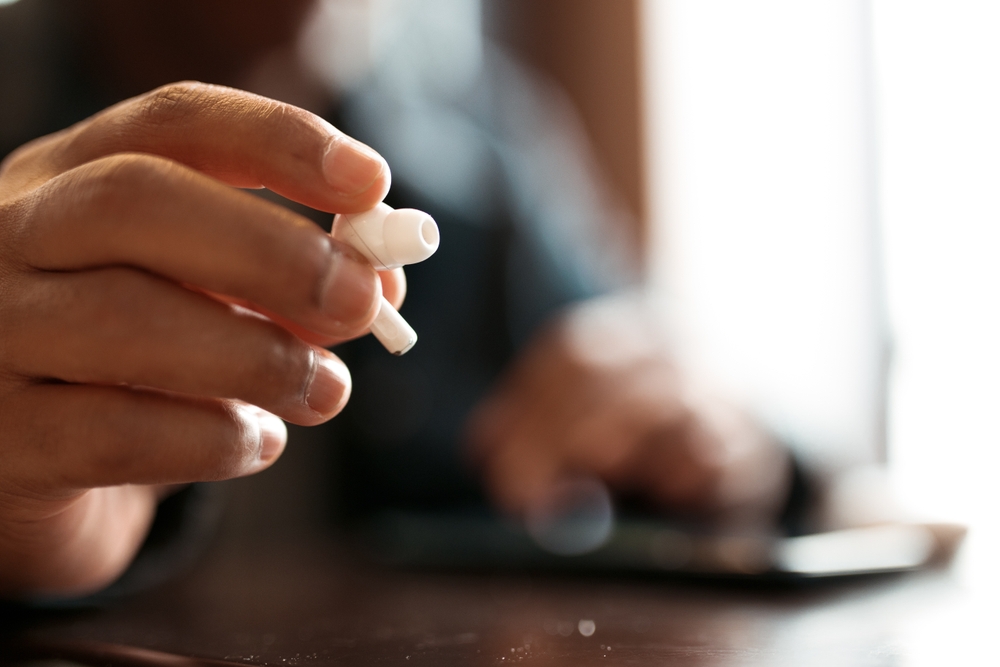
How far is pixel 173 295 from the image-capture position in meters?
0.20

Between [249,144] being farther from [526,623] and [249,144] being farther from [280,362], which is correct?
[526,623]

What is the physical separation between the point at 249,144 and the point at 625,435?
471 mm

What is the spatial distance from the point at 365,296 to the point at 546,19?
60.2 inches

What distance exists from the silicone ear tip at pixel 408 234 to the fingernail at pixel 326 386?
0.04m

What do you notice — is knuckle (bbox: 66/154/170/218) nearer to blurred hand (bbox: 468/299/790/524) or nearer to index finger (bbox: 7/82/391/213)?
index finger (bbox: 7/82/391/213)

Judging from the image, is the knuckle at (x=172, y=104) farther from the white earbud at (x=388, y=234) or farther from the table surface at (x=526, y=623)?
the table surface at (x=526, y=623)

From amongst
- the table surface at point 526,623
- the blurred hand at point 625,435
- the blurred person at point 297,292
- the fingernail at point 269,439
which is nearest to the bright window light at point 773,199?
the blurred person at point 297,292

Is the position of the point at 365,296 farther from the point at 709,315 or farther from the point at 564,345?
the point at 709,315

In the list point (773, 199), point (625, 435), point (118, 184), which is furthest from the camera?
point (773, 199)

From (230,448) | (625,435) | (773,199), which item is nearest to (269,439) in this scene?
(230,448)

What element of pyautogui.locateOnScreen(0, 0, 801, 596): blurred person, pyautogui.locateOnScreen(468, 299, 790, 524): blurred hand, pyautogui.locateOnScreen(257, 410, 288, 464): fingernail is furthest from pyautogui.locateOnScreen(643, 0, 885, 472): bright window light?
pyautogui.locateOnScreen(257, 410, 288, 464): fingernail

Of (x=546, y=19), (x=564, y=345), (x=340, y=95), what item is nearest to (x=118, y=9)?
(x=340, y=95)

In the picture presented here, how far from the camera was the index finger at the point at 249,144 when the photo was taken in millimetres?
208

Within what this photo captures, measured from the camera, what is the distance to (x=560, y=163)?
134 cm
